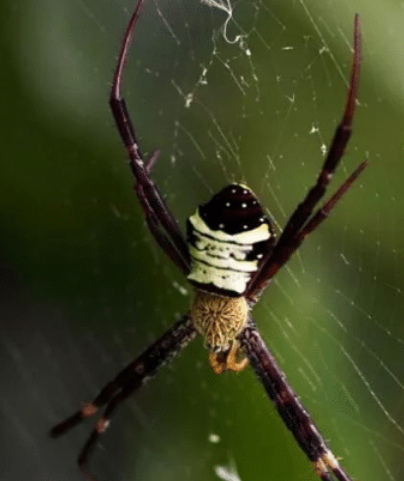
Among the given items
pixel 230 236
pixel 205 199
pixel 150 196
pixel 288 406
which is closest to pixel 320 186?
pixel 230 236

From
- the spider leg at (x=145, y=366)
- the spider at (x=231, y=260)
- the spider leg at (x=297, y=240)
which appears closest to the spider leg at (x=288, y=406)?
the spider at (x=231, y=260)

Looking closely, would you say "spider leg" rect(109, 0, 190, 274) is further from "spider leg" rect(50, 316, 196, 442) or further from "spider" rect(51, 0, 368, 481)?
"spider leg" rect(50, 316, 196, 442)

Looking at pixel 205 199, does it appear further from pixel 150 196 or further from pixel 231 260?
pixel 231 260

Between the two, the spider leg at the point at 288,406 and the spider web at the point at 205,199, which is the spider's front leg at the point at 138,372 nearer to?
the spider leg at the point at 288,406

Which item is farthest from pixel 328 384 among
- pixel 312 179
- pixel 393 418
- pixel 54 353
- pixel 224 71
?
pixel 54 353

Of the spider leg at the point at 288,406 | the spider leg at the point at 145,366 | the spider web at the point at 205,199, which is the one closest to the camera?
the spider leg at the point at 288,406

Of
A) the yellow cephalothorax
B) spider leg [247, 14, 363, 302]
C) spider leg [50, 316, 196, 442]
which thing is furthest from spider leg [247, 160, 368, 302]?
spider leg [50, 316, 196, 442]
